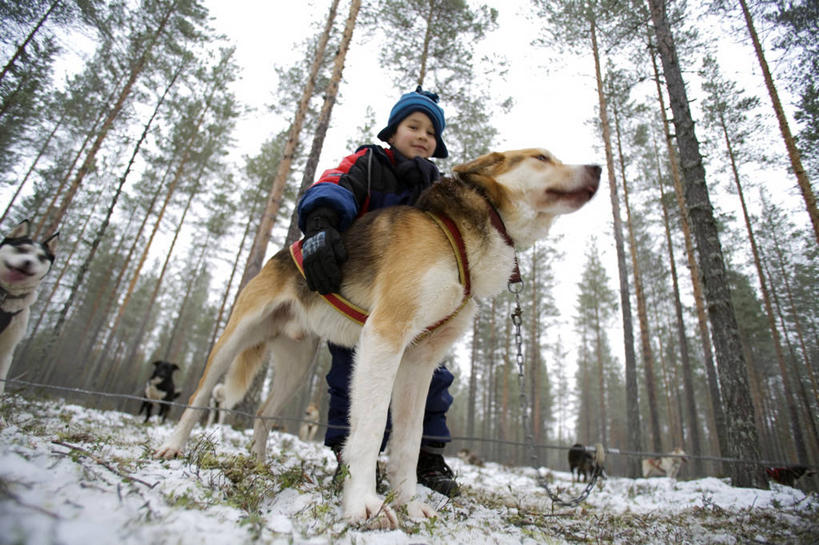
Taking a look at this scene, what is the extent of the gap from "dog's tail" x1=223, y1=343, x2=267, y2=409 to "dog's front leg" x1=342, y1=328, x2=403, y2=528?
1531mm

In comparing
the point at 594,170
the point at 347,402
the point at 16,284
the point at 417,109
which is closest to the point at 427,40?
the point at 417,109

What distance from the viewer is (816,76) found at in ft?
14.7

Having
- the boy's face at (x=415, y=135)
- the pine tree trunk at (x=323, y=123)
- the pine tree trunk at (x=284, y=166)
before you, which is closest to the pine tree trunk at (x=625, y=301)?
the pine tree trunk at (x=323, y=123)

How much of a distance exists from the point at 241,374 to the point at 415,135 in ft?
8.09

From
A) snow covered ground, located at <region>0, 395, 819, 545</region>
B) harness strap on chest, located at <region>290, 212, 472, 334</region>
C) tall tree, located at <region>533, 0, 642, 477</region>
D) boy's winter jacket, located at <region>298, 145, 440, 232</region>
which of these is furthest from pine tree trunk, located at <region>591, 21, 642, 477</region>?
harness strap on chest, located at <region>290, 212, 472, 334</region>

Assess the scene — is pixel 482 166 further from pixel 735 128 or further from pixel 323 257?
pixel 735 128

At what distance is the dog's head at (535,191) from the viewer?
2.32 meters

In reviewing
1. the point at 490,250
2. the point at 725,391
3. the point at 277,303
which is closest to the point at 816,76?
the point at 725,391

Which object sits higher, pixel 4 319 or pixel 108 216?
pixel 108 216

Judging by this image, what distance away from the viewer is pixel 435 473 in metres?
2.88

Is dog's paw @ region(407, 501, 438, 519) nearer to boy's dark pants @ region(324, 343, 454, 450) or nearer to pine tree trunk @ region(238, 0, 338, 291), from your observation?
boy's dark pants @ region(324, 343, 454, 450)

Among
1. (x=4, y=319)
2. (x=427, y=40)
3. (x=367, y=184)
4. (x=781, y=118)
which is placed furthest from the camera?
(x=427, y=40)

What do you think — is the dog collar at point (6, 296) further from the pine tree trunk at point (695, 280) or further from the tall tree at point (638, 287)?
the pine tree trunk at point (695, 280)

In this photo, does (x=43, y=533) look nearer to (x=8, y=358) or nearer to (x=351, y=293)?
(x=351, y=293)
